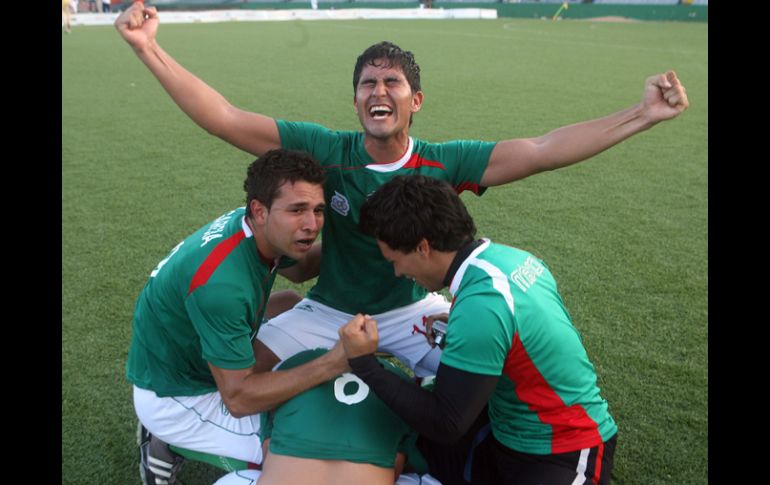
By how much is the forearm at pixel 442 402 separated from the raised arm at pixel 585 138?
4.93 ft

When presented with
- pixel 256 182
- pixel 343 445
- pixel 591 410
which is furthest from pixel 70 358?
pixel 591 410

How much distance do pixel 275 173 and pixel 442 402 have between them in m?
1.23

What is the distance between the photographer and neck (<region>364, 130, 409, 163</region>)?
11.6 feet

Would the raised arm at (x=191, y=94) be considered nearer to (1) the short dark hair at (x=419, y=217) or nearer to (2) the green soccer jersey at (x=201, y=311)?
(2) the green soccer jersey at (x=201, y=311)

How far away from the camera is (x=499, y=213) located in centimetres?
676

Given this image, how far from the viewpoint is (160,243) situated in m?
6.04

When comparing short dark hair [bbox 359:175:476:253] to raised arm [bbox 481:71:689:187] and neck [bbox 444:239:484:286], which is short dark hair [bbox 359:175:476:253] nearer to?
neck [bbox 444:239:484:286]

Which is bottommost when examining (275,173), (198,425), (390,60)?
(198,425)

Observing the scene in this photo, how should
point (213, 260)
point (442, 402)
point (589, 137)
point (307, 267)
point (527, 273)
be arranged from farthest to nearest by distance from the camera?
point (307, 267) → point (589, 137) → point (213, 260) → point (527, 273) → point (442, 402)

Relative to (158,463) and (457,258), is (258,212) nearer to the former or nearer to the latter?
Result: (457,258)

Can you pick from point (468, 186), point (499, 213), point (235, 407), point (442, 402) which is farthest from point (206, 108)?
point (499, 213)

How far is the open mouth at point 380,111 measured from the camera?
11.2 feet

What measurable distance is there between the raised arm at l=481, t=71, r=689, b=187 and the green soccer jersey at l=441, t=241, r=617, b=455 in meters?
1.01

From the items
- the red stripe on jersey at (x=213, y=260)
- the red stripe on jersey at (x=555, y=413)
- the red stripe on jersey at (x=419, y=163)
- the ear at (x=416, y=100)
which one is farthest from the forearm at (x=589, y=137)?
the red stripe on jersey at (x=213, y=260)
